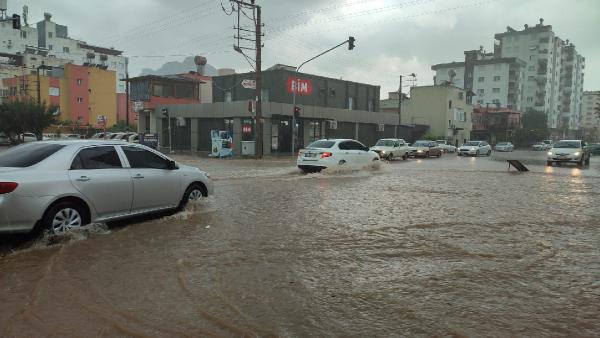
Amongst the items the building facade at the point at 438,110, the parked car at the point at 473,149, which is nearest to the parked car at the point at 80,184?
the parked car at the point at 473,149

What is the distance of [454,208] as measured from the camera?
1057 cm

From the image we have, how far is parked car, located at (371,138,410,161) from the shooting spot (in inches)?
1175

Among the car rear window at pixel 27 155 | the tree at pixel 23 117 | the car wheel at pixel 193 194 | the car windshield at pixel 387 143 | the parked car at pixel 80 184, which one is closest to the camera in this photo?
the parked car at pixel 80 184

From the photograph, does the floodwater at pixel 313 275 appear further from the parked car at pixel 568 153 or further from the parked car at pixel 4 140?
the parked car at pixel 4 140

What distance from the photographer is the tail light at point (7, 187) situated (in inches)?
232

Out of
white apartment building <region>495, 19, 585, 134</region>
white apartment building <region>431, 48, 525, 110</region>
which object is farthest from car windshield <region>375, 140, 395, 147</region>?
white apartment building <region>495, 19, 585, 134</region>

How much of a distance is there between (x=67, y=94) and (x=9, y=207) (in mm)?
69171

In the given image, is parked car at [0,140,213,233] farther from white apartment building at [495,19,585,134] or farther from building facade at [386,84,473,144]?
white apartment building at [495,19,585,134]

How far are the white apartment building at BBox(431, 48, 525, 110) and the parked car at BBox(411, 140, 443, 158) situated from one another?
65472mm

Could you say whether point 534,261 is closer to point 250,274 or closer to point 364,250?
point 364,250

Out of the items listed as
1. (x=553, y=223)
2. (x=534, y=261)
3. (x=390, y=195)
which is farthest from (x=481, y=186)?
(x=534, y=261)

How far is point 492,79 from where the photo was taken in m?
99.7

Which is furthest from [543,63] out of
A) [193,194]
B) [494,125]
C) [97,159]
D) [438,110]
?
[97,159]

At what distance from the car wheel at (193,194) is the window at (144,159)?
747 millimetres
